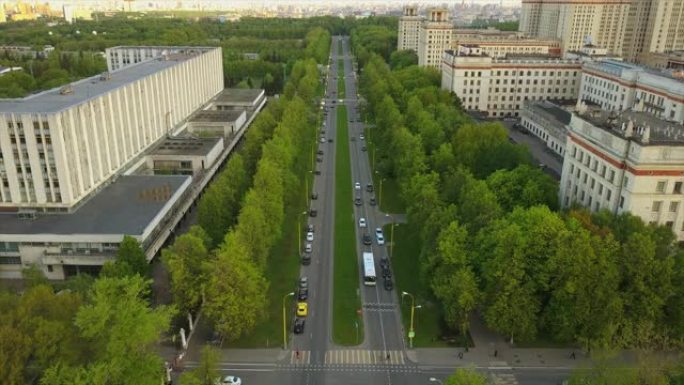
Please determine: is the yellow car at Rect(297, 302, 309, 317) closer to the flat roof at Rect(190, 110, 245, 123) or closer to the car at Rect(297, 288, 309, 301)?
the car at Rect(297, 288, 309, 301)

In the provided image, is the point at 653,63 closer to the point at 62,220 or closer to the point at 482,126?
the point at 482,126

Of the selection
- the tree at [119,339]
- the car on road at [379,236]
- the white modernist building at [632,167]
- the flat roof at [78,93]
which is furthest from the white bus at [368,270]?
the flat roof at [78,93]

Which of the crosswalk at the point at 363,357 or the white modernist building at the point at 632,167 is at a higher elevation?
the white modernist building at the point at 632,167

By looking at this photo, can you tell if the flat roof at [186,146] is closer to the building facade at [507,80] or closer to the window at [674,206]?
the window at [674,206]

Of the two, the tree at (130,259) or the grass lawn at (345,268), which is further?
the grass lawn at (345,268)

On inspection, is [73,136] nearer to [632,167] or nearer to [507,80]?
[632,167]

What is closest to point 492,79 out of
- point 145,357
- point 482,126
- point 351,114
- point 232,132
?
point 351,114
